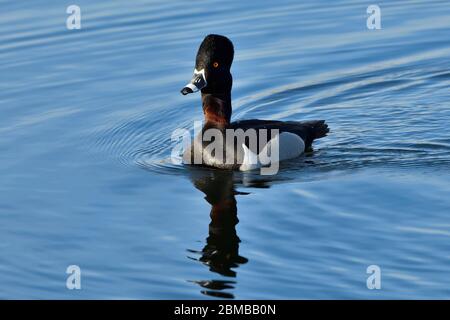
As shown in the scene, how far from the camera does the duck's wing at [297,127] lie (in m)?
15.2

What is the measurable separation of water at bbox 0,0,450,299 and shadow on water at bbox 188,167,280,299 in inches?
1.3

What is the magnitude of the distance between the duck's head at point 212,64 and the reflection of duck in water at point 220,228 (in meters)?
1.26

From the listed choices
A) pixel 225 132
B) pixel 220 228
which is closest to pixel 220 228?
pixel 220 228

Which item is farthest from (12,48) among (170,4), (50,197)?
(50,197)

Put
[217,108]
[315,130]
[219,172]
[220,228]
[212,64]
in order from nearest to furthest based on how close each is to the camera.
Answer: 1. [220,228]
2. [219,172]
3. [212,64]
4. [217,108]
5. [315,130]

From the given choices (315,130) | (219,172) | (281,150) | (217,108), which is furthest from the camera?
(315,130)

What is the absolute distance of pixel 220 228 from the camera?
42.2 ft

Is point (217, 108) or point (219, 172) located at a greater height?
point (217, 108)

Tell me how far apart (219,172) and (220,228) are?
6.94 ft

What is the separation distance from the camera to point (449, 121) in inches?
640

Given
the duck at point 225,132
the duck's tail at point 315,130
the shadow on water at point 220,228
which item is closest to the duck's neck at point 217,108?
the duck at point 225,132

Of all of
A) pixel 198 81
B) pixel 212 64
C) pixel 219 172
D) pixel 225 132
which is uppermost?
pixel 212 64

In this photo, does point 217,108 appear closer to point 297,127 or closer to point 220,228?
point 297,127
